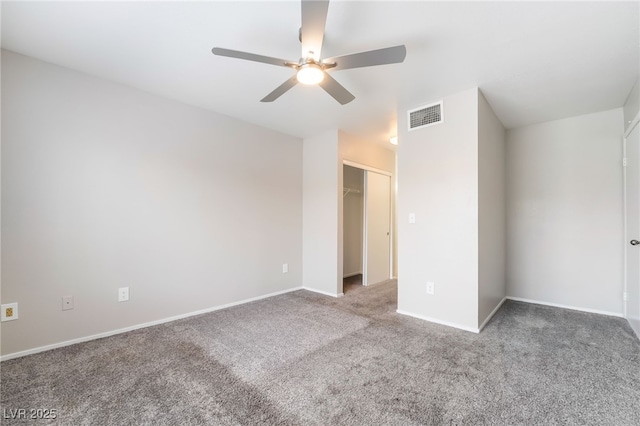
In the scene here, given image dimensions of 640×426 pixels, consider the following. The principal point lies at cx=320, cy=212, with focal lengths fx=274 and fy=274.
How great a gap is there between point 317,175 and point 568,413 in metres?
3.46

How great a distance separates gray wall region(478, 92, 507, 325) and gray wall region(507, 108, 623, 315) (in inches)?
8.3

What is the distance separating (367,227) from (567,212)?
2.56 m

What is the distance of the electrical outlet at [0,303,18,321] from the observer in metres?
2.08

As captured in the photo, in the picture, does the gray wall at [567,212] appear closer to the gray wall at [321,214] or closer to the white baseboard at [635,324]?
the white baseboard at [635,324]

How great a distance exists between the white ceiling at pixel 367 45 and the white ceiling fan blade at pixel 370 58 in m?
0.27

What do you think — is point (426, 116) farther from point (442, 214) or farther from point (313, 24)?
point (313, 24)

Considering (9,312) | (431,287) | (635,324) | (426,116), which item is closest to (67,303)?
(9,312)

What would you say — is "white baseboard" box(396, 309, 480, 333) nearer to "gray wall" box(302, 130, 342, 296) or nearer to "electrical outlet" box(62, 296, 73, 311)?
"gray wall" box(302, 130, 342, 296)

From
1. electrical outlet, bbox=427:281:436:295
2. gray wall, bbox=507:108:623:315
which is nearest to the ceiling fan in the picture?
electrical outlet, bbox=427:281:436:295

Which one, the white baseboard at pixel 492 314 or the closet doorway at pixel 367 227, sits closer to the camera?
the white baseboard at pixel 492 314

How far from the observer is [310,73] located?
1.83m

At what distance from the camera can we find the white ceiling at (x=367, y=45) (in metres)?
1.71

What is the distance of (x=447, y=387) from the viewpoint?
5.83 ft

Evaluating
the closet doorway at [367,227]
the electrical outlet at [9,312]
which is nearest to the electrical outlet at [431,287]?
the closet doorway at [367,227]
